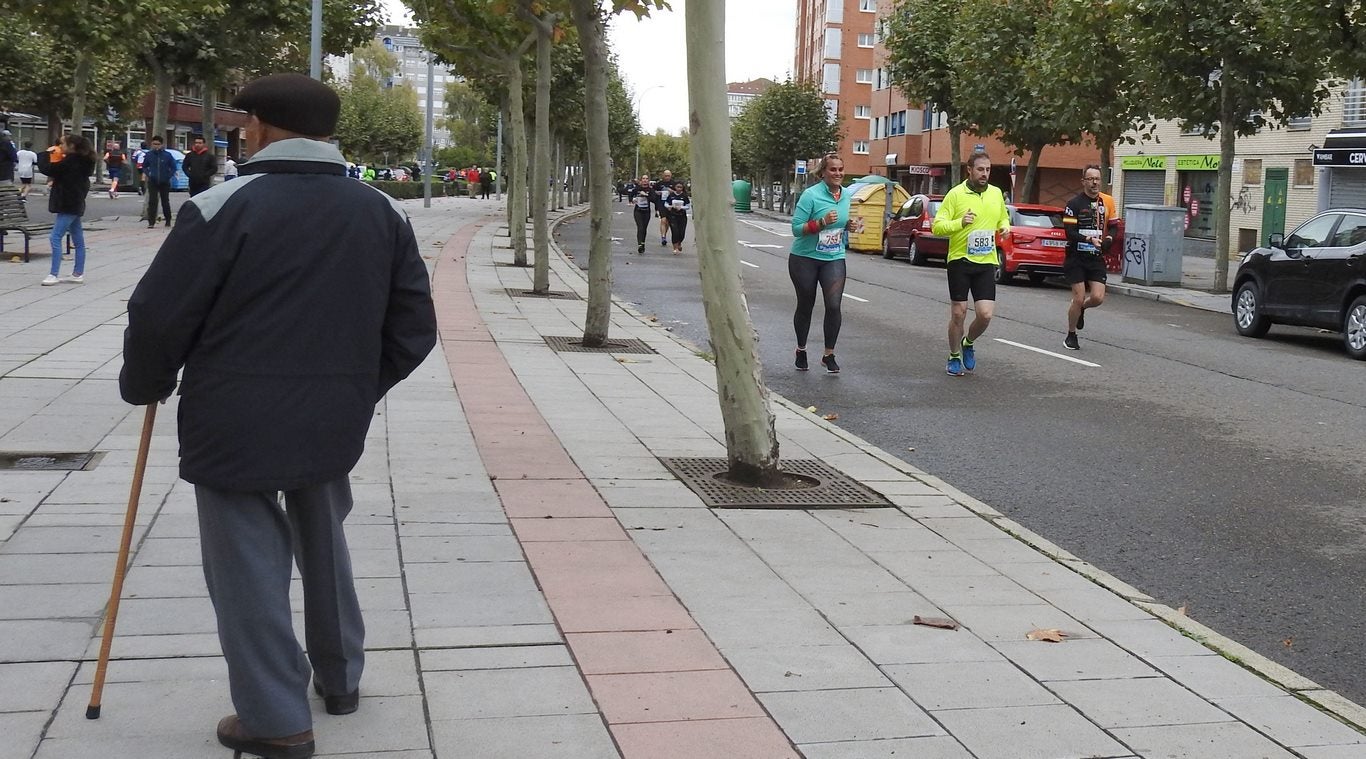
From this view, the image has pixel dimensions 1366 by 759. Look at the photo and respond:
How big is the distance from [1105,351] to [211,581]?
513 inches

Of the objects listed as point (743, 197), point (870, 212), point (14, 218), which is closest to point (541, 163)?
point (14, 218)

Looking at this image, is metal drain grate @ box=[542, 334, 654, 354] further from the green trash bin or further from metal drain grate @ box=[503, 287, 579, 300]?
the green trash bin

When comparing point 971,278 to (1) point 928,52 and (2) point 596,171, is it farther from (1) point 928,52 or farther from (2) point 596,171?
(1) point 928,52

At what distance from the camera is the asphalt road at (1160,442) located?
6.27 meters

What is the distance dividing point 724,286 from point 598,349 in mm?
6190

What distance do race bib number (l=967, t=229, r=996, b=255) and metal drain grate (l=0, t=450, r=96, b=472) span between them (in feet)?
23.9

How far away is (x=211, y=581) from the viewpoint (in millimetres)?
3854

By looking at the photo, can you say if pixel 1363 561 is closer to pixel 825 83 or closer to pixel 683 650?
pixel 683 650

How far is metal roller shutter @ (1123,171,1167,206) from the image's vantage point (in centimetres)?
4503

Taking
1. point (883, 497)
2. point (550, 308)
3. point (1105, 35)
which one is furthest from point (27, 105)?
point (883, 497)

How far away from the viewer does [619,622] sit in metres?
5.11

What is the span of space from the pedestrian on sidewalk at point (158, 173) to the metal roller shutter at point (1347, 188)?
24311mm

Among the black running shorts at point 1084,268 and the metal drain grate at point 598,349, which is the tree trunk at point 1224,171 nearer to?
the black running shorts at point 1084,268

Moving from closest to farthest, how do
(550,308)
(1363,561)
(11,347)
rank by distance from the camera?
(1363,561) → (11,347) → (550,308)
